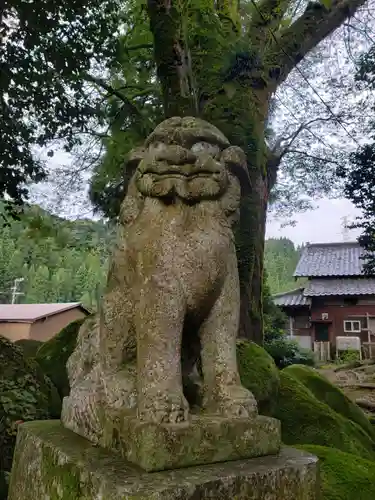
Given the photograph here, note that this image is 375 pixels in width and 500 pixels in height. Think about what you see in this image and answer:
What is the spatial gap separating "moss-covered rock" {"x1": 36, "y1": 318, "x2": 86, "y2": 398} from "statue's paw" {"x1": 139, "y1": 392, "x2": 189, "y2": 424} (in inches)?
93.0

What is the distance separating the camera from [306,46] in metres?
5.89

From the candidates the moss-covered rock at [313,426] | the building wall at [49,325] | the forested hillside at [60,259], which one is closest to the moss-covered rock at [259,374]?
the moss-covered rock at [313,426]

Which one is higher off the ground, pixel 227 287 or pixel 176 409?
pixel 227 287

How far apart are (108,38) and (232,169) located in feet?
15.8

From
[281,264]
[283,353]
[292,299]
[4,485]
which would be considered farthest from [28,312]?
[281,264]

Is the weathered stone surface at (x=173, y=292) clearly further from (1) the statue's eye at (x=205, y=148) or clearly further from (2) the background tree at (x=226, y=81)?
(2) the background tree at (x=226, y=81)

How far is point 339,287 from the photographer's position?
704 inches

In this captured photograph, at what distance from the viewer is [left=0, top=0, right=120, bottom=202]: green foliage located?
191 inches

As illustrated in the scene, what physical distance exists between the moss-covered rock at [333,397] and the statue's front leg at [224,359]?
10.6 feet

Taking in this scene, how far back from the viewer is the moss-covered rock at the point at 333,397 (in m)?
4.26

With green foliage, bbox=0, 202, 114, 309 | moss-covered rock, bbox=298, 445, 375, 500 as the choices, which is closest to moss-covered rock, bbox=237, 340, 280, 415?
moss-covered rock, bbox=298, 445, 375, 500

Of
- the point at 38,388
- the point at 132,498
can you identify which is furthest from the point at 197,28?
the point at 132,498

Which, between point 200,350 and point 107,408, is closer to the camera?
point 107,408

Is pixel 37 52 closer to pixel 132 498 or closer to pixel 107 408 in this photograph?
Answer: pixel 107 408
